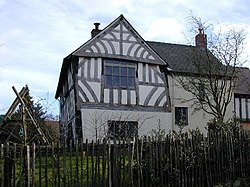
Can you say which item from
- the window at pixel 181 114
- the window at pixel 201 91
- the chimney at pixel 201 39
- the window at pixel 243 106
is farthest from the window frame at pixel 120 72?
the window at pixel 243 106

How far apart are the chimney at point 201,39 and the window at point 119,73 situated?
4904mm

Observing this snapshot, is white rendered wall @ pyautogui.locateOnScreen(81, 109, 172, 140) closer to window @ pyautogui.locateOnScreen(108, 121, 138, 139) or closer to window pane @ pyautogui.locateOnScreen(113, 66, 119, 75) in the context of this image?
window @ pyautogui.locateOnScreen(108, 121, 138, 139)

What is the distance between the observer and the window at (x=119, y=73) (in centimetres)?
2145

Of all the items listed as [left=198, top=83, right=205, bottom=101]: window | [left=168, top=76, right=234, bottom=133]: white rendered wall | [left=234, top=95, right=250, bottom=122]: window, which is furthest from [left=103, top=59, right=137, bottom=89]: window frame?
[left=234, top=95, right=250, bottom=122]: window

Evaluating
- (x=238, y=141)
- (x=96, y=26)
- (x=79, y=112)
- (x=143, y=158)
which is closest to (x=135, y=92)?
(x=79, y=112)

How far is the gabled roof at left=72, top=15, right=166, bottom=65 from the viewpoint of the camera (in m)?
21.3

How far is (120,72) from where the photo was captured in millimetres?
21797

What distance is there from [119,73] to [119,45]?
1.64 m

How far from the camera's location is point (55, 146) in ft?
29.5

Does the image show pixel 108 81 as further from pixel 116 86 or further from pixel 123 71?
pixel 123 71

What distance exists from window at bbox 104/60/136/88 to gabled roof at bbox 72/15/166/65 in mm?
410

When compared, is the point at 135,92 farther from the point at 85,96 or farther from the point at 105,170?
the point at 105,170

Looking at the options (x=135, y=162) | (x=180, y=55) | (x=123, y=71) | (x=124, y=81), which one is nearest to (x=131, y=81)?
(x=124, y=81)

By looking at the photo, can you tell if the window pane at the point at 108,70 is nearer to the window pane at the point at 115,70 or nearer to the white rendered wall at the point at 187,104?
the window pane at the point at 115,70
